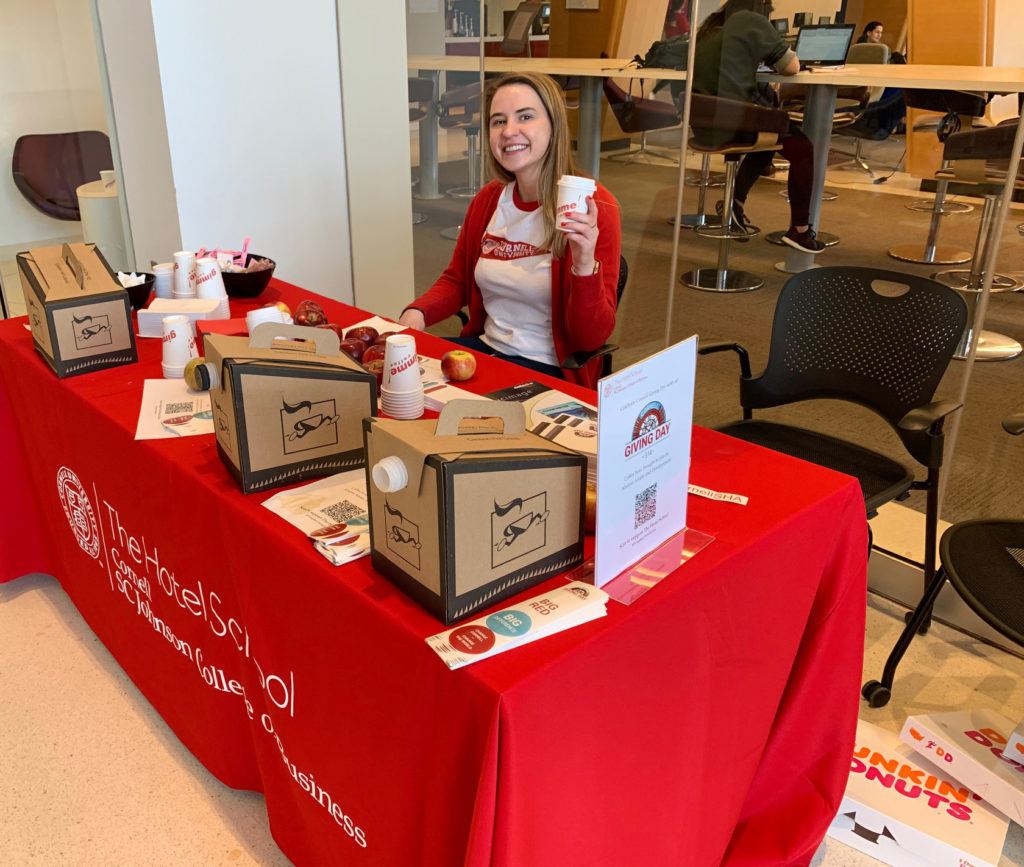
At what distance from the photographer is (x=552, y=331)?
2248mm

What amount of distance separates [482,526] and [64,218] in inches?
147

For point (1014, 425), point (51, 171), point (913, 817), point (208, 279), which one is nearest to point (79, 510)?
point (208, 279)

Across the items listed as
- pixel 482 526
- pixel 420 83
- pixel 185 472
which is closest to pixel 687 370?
pixel 482 526

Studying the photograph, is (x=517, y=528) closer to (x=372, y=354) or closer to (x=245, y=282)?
(x=372, y=354)

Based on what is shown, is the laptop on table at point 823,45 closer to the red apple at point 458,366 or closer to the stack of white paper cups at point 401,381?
the red apple at point 458,366

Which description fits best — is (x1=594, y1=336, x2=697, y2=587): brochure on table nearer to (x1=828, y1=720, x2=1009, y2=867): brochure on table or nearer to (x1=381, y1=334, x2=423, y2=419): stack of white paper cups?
(x1=381, y1=334, x2=423, y2=419): stack of white paper cups

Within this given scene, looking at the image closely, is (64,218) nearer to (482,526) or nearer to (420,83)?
(420,83)

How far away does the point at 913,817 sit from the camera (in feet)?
5.28

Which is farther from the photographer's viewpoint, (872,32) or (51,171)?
(51,171)

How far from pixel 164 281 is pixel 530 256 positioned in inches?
37.2

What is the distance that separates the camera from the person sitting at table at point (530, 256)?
208cm

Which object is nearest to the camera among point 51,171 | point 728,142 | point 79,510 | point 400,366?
point 400,366

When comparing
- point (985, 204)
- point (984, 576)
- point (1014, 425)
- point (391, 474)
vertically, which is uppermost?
point (985, 204)

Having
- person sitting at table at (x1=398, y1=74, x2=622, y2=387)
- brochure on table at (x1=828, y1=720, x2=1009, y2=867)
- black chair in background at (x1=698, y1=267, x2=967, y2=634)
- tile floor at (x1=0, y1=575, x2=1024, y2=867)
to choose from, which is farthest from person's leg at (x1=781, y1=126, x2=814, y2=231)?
brochure on table at (x1=828, y1=720, x2=1009, y2=867)
